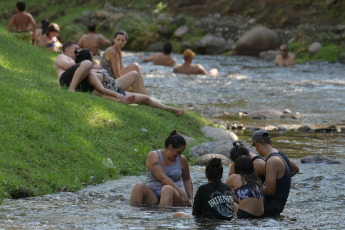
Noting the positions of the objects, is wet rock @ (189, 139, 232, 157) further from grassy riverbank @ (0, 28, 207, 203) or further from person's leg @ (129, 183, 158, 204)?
person's leg @ (129, 183, 158, 204)

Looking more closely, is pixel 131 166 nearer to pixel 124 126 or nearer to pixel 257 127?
pixel 124 126

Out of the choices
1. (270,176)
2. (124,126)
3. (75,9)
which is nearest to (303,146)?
(124,126)

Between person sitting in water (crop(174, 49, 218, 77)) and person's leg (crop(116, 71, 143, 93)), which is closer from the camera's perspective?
person's leg (crop(116, 71, 143, 93))

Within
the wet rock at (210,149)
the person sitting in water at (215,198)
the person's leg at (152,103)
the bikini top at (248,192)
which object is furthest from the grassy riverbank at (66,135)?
the bikini top at (248,192)

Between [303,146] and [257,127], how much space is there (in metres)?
2.06

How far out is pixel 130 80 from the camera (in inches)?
578

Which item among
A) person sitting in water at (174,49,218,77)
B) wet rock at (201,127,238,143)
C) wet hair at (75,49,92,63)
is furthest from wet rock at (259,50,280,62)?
wet hair at (75,49,92,63)

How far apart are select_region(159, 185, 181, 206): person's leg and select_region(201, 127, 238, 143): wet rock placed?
4972 mm

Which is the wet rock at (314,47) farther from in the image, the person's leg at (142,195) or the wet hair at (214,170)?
the wet hair at (214,170)

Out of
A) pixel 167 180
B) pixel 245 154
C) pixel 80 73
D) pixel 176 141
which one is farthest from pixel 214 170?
pixel 80 73

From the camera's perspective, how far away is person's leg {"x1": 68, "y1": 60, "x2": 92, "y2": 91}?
13265 mm

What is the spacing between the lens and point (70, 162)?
395 inches

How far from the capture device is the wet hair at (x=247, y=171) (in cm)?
795

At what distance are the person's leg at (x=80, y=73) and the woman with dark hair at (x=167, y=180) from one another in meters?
4.57
